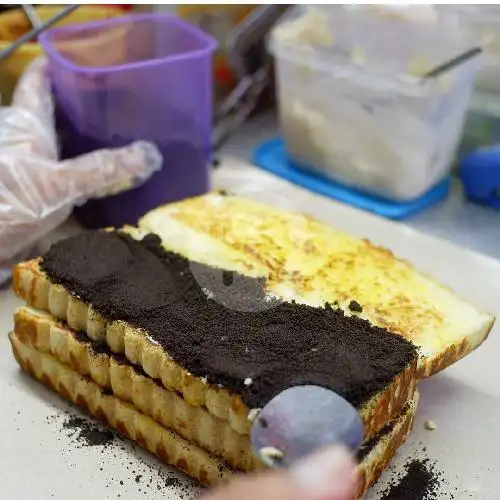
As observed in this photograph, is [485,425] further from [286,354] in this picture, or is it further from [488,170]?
[488,170]

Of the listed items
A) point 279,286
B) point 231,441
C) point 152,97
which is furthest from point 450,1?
point 231,441

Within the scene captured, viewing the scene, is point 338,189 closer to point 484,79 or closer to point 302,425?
point 484,79

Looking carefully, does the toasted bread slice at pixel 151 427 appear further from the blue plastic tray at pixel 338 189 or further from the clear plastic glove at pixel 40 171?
the blue plastic tray at pixel 338 189

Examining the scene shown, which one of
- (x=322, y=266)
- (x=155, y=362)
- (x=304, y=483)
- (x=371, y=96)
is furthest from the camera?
(x=371, y=96)

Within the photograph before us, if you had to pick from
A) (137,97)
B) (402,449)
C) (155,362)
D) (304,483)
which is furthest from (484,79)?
(304,483)

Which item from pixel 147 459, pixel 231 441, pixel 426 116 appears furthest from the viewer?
pixel 426 116
